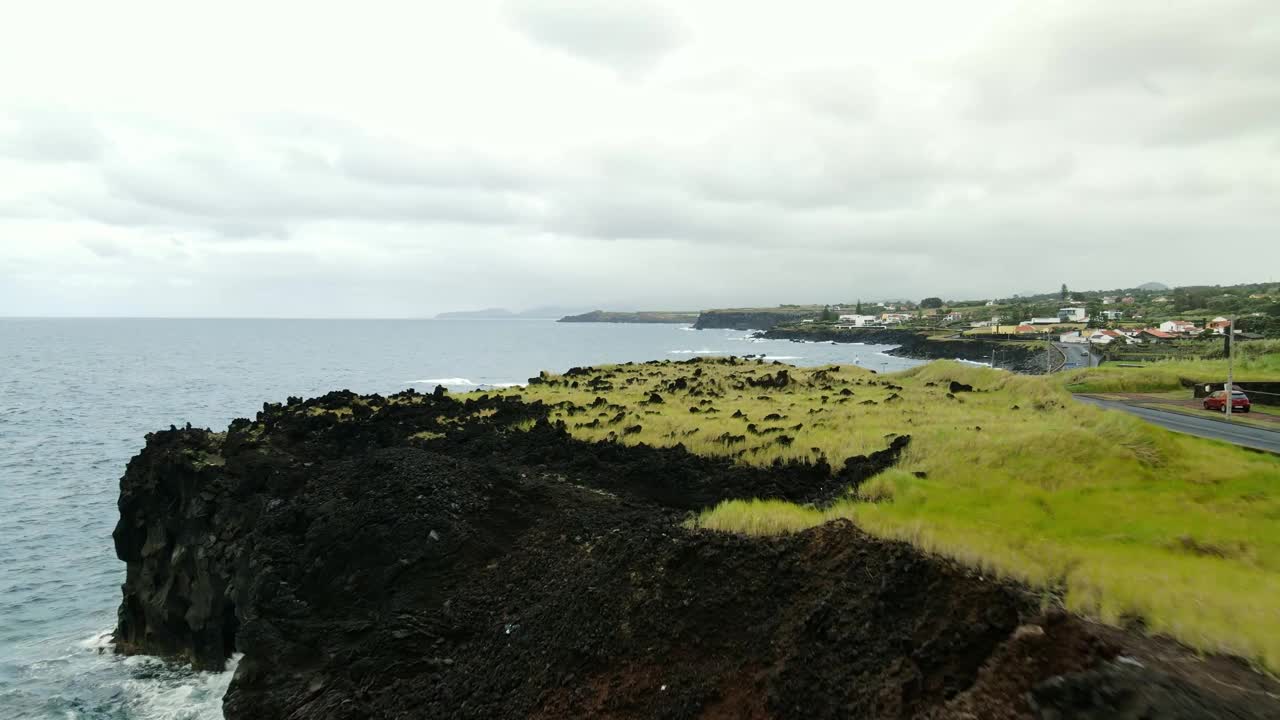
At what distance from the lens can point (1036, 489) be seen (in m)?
14.9

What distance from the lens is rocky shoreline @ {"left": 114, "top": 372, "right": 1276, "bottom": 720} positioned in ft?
20.5

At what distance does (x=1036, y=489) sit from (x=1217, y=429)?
777 inches

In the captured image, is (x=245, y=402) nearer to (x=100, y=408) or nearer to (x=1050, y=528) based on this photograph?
(x=100, y=408)

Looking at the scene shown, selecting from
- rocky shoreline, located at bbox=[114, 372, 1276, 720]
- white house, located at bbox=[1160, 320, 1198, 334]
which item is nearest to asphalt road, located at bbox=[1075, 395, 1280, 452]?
rocky shoreline, located at bbox=[114, 372, 1276, 720]

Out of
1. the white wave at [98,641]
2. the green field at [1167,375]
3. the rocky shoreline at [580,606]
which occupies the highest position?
the rocky shoreline at [580,606]

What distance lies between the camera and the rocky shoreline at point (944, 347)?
94.2 metres

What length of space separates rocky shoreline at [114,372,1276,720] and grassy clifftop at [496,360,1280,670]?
25.3 inches

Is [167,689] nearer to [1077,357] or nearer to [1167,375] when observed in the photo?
[1167,375]

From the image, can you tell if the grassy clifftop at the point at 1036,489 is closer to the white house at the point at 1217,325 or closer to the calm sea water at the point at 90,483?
the calm sea water at the point at 90,483

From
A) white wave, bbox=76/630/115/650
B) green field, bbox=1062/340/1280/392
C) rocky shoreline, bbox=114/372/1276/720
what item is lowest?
white wave, bbox=76/630/115/650

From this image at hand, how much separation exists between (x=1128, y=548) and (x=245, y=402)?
234 feet

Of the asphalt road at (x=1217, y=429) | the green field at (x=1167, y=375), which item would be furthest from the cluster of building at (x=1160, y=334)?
the asphalt road at (x=1217, y=429)

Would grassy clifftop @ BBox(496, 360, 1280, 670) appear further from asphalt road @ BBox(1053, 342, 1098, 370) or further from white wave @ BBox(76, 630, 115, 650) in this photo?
asphalt road @ BBox(1053, 342, 1098, 370)

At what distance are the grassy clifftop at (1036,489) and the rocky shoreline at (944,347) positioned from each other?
197ft
